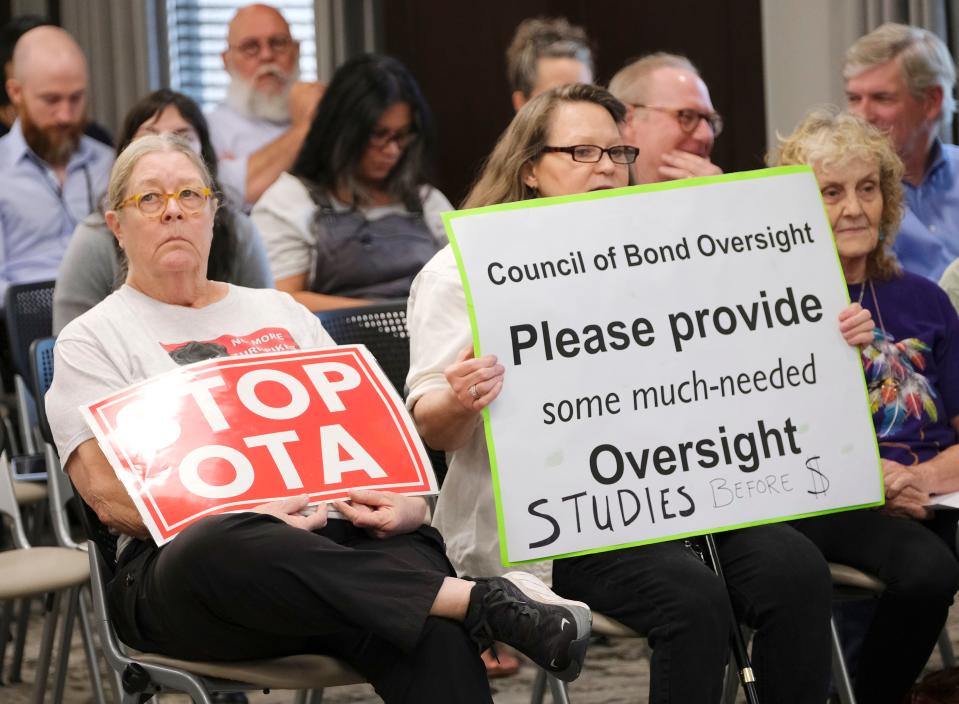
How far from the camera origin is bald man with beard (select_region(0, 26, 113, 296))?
526 cm

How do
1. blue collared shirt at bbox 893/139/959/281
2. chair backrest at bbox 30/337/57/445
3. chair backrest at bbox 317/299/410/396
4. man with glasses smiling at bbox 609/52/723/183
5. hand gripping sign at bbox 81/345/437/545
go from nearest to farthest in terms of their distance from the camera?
1. hand gripping sign at bbox 81/345/437/545
2. chair backrest at bbox 30/337/57/445
3. chair backrest at bbox 317/299/410/396
4. man with glasses smiling at bbox 609/52/723/183
5. blue collared shirt at bbox 893/139/959/281

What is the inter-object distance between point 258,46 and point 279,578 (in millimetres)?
4167

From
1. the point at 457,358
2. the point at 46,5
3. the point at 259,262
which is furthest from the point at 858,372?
the point at 46,5

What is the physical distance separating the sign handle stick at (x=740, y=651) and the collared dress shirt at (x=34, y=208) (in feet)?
10.4

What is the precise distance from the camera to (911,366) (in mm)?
3133

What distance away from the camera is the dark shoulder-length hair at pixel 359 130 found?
14.9 feet

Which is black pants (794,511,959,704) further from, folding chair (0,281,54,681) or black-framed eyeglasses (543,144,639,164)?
folding chair (0,281,54,681)

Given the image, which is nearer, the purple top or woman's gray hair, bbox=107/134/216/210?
woman's gray hair, bbox=107/134/216/210

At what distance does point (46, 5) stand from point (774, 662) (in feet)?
18.6

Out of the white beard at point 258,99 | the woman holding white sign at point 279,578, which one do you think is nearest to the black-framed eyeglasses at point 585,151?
the woman holding white sign at point 279,578

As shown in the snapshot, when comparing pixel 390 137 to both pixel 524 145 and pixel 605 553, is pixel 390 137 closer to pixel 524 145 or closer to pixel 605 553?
pixel 524 145

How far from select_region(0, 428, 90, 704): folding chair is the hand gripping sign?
0.78 metres

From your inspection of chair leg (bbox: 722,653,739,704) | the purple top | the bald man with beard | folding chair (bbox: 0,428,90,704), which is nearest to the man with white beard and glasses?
the bald man with beard

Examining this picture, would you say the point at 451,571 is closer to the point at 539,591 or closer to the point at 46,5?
the point at 539,591
